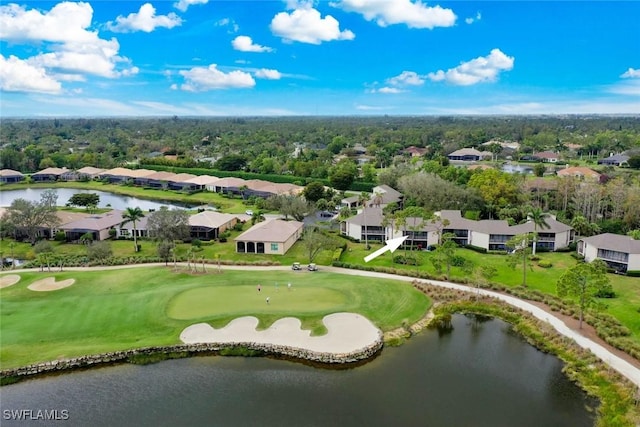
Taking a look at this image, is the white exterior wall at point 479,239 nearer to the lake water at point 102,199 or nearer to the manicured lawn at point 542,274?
the manicured lawn at point 542,274

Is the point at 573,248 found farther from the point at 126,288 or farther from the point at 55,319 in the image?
the point at 55,319

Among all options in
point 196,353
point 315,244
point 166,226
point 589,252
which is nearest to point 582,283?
point 589,252

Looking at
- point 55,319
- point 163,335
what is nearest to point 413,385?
point 163,335

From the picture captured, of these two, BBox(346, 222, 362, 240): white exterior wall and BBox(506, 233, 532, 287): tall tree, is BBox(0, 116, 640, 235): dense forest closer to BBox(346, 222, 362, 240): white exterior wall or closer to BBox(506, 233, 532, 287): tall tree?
BBox(506, 233, 532, 287): tall tree

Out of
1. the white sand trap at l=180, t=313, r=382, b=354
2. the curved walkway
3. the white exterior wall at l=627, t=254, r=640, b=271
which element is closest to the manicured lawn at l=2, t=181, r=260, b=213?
the curved walkway

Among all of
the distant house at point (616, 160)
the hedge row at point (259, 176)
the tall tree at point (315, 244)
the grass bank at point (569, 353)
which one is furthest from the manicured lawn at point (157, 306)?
the distant house at point (616, 160)

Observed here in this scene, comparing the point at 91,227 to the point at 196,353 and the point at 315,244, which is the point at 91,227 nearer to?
the point at 315,244

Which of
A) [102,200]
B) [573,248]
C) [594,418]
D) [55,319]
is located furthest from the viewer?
[102,200]
